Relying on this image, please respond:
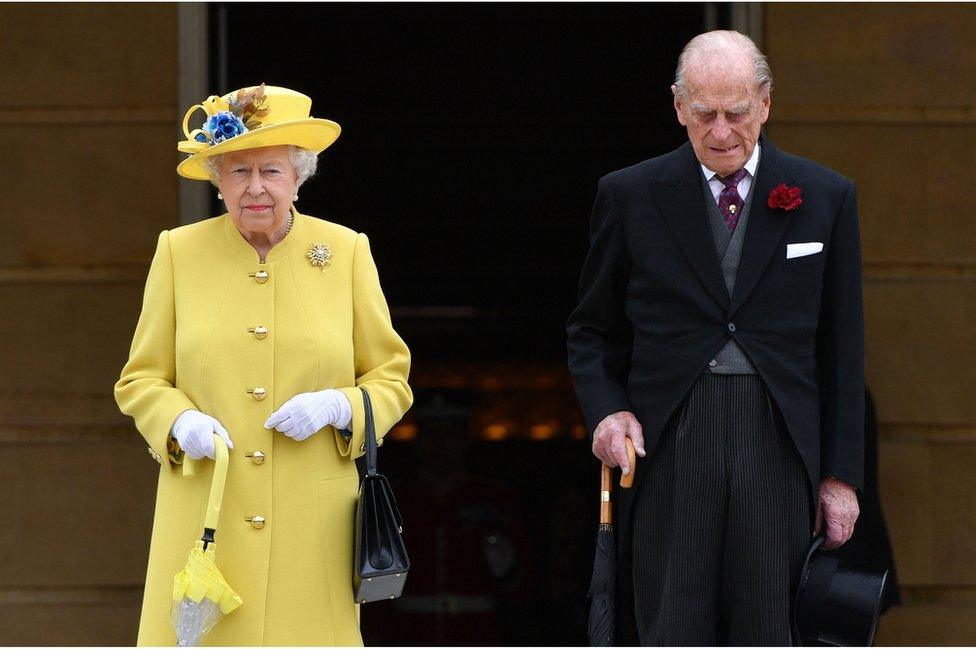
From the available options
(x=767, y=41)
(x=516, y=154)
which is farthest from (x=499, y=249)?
(x=767, y=41)

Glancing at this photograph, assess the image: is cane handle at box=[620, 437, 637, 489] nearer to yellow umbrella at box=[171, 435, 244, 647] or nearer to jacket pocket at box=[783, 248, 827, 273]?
jacket pocket at box=[783, 248, 827, 273]

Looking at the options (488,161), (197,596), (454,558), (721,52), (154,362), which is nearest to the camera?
(197,596)

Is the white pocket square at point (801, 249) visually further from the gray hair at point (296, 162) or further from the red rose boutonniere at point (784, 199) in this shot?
the gray hair at point (296, 162)

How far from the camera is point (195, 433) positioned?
3.68 meters

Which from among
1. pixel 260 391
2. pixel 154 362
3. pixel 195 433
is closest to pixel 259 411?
pixel 260 391

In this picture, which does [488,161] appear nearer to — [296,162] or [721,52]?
[296,162]

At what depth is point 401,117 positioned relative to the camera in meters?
8.14

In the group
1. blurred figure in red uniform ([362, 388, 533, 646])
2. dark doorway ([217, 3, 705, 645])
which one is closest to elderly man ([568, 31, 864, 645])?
blurred figure in red uniform ([362, 388, 533, 646])

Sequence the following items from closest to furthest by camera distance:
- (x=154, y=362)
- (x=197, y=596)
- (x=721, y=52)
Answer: (x=197, y=596), (x=721, y=52), (x=154, y=362)

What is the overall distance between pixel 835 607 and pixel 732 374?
0.58 m

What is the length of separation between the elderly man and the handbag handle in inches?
20.7

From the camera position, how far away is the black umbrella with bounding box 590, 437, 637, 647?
3.86 m

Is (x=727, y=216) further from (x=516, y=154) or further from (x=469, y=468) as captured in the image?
(x=516, y=154)

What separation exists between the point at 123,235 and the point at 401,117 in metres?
2.37
